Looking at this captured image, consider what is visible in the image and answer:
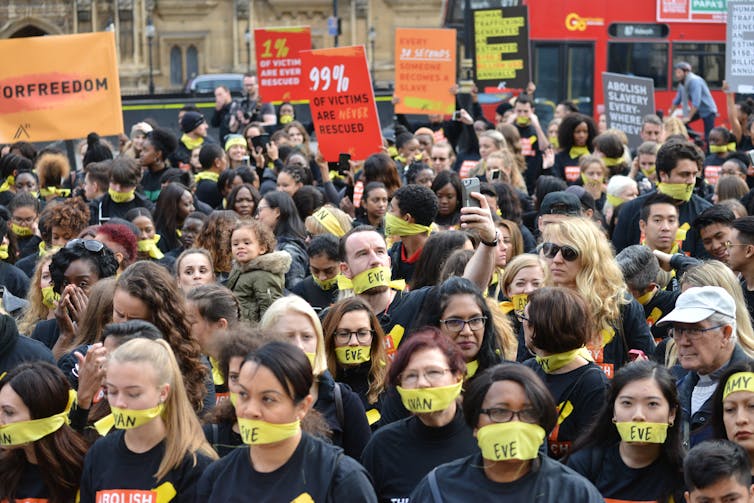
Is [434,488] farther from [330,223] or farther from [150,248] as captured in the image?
[150,248]

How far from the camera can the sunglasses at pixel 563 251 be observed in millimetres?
6598

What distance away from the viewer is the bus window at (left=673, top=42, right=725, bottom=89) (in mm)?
24094

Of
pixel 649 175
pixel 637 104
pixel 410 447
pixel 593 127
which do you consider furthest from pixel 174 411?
pixel 637 104

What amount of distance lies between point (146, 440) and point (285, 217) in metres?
5.16

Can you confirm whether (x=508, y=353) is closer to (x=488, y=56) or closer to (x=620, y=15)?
(x=488, y=56)

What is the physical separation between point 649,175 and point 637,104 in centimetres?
426

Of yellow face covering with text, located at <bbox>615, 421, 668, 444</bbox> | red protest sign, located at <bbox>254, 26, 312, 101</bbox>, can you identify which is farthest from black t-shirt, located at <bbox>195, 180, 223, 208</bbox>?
yellow face covering with text, located at <bbox>615, 421, 668, 444</bbox>

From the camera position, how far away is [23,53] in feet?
43.1

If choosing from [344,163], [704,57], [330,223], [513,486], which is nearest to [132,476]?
[513,486]

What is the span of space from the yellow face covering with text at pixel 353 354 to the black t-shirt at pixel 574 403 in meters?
0.93

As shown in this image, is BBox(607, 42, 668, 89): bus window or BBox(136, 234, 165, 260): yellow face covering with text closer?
BBox(136, 234, 165, 260): yellow face covering with text

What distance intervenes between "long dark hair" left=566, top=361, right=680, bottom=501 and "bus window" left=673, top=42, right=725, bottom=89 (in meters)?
20.0

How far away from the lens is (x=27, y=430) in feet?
16.3

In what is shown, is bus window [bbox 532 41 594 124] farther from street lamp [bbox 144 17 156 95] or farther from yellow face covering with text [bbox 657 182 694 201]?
street lamp [bbox 144 17 156 95]
